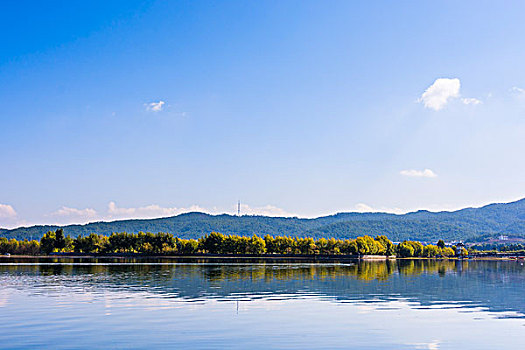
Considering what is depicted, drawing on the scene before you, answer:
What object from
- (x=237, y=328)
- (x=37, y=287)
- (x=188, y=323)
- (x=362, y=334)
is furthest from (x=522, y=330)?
(x=37, y=287)

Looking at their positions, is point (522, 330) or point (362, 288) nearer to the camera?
point (522, 330)

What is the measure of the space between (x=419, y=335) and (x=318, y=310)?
9.89 meters

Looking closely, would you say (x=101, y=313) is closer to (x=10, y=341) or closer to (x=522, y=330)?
(x=10, y=341)

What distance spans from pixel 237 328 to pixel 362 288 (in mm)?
28235

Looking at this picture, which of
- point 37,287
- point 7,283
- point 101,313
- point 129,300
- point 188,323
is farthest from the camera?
point 7,283

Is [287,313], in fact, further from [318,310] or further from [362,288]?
[362,288]

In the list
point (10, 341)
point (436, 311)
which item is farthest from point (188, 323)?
point (436, 311)

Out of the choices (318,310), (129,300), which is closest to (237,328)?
(318,310)

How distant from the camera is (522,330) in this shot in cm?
2878

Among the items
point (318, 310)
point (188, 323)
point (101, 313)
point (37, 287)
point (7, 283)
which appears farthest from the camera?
point (7, 283)

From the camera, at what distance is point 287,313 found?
34.3 meters

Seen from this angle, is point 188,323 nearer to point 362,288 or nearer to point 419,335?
point 419,335

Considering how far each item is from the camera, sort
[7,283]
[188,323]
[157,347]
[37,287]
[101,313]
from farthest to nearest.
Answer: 1. [7,283]
2. [37,287]
3. [101,313]
4. [188,323]
5. [157,347]

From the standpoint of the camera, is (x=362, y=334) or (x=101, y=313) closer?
(x=362, y=334)
